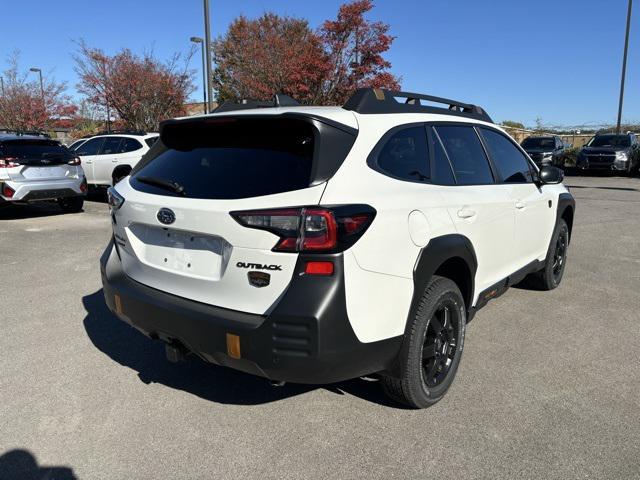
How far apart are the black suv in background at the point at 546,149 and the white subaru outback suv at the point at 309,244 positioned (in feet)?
68.1

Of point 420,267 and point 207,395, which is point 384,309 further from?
point 207,395

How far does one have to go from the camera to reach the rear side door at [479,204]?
3262 millimetres

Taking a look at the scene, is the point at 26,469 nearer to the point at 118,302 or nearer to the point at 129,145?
the point at 118,302

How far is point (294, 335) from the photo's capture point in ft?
7.59

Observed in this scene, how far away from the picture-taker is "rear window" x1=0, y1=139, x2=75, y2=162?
9242 mm

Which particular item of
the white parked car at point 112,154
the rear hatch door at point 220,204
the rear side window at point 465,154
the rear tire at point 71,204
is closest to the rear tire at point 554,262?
the rear side window at point 465,154

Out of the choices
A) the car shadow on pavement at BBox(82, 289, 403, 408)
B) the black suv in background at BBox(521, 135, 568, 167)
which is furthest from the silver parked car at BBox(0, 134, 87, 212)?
the black suv in background at BBox(521, 135, 568, 167)

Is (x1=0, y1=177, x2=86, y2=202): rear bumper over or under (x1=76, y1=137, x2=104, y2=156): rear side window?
under

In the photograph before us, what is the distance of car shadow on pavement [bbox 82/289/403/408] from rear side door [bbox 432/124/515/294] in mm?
1121

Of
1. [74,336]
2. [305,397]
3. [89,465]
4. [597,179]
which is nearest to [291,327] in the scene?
[305,397]

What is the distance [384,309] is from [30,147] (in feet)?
30.4

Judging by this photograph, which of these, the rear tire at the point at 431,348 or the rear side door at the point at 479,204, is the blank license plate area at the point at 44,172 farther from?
the rear tire at the point at 431,348

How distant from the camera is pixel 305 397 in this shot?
319cm

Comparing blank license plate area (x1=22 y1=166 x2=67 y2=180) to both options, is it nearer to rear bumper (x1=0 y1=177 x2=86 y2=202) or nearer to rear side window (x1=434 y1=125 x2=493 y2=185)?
rear bumper (x1=0 y1=177 x2=86 y2=202)
